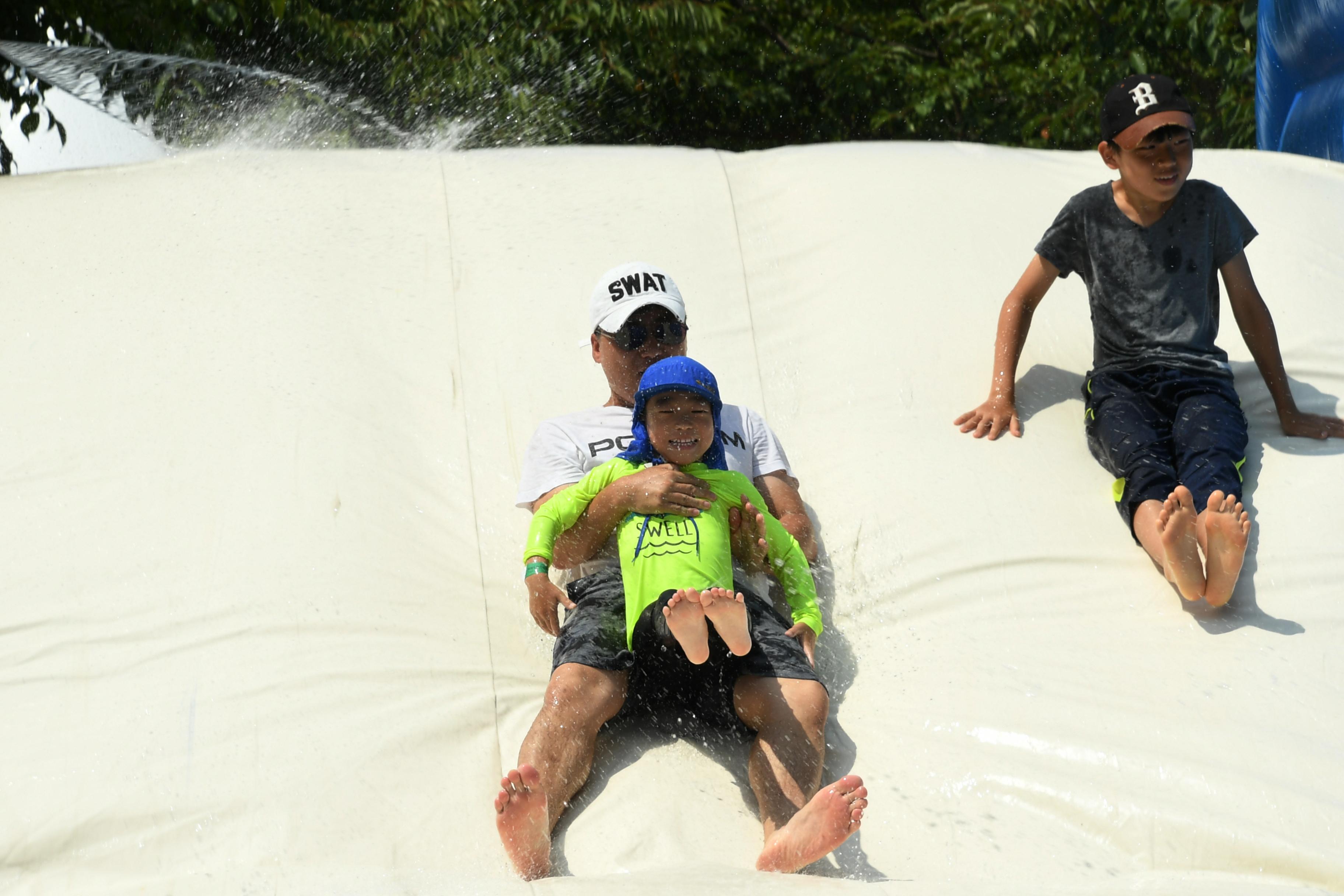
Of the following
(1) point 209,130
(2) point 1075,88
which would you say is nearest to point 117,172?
(1) point 209,130

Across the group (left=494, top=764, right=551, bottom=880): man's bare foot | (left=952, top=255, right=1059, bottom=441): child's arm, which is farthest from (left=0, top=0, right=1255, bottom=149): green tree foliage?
(left=494, top=764, right=551, bottom=880): man's bare foot

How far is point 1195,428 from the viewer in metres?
2.52

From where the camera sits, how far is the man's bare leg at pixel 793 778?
1.75 meters

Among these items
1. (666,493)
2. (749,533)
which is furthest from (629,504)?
(749,533)

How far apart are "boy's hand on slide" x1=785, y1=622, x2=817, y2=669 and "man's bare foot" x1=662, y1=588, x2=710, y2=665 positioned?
0.29 m

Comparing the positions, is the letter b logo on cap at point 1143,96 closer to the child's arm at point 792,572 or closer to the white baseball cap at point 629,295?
the white baseball cap at point 629,295

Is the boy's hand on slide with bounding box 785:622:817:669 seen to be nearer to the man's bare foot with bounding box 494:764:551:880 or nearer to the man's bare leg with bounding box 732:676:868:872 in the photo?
the man's bare leg with bounding box 732:676:868:872

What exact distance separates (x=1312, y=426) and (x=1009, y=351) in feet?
1.98

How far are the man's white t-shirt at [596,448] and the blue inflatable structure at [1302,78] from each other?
7.55ft

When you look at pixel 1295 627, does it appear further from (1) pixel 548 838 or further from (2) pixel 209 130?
(2) pixel 209 130

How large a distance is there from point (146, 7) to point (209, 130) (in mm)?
972

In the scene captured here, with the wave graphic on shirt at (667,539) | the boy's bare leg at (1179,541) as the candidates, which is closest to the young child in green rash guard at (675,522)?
the wave graphic on shirt at (667,539)

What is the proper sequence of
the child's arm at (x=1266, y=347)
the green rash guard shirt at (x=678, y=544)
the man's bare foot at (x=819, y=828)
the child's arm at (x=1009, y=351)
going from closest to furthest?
1. the man's bare foot at (x=819, y=828)
2. the green rash guard shirt at (x=678, y=544)
3. the child's arm at (x=1266, y=347)
4. the child's arm at (x=1009, y=351)

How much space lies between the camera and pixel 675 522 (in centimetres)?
209
